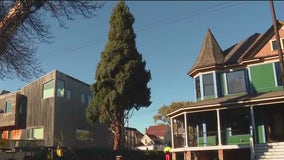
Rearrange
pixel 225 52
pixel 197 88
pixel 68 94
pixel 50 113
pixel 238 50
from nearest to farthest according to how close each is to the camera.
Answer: pixel 197 88, pixel 238 50, pixel 225 52, pixel 50 113, pixel 68 94

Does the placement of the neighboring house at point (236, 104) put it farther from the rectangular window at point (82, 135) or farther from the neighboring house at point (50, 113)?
the rectangular window at point (82, 135)

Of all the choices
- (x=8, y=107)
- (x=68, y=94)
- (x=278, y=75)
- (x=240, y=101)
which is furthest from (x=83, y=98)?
(x=278, y=75)

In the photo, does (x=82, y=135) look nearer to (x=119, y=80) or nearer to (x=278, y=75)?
(x=119, y=80)

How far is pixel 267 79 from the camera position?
1067 inches

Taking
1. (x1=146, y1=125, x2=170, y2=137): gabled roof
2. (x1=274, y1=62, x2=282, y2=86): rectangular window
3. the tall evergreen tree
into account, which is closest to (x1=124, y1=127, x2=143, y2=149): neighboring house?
(x1=146, y1=125, x2=170, y2=137): gabled roof

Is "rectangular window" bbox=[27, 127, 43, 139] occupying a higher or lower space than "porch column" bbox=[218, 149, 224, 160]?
higher

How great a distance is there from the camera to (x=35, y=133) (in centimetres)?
3856

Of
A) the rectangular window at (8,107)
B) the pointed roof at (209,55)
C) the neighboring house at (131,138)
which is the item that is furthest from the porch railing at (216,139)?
the neighboring house at (131,138)

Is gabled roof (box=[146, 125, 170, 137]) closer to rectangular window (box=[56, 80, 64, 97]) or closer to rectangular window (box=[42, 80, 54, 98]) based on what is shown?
rectangular window (box=[56, 80, 64, 97])

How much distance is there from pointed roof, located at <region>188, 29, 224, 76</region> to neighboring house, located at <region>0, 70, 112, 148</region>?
46.3ft

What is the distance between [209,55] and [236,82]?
10.4ft

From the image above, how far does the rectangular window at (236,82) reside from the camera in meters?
28.2

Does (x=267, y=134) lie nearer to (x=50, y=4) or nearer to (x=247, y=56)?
(x=247, y=56)

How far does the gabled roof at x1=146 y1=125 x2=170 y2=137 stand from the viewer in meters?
86.7
